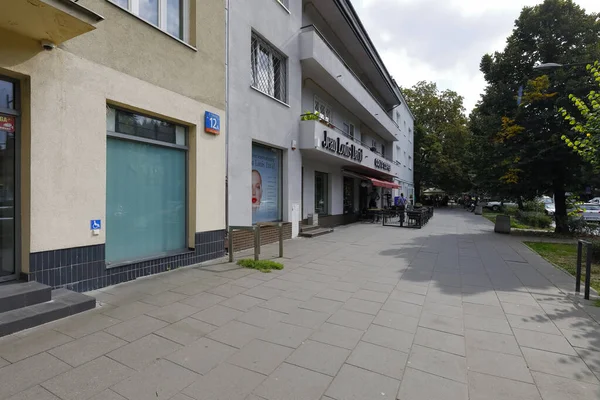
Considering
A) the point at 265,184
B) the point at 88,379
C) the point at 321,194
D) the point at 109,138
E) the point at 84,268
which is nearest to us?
the point at 88,379

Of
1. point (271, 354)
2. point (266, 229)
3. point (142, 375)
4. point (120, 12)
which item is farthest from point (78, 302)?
point (266, 229)

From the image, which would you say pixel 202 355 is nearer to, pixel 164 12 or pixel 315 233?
pixel 164 12

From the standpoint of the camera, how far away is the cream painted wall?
420 cm

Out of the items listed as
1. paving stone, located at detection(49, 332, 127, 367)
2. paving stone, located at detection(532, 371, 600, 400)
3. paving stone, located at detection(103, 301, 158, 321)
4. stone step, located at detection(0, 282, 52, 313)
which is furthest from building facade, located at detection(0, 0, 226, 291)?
paving stone, located at detection(532, 371, 600, 400)

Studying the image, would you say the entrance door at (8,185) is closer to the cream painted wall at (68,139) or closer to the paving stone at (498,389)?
the cream painted wall at (68,139)

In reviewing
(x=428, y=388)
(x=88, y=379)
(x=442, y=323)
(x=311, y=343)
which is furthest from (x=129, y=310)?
(x=442, y=323)

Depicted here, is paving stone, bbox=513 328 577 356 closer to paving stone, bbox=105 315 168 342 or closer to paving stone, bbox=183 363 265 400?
paving stone, bbox=183 363 265 400

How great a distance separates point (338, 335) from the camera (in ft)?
12.0

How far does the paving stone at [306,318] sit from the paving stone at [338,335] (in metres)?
0.13

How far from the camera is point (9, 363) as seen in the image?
9.24ft

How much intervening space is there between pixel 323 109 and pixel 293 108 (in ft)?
13.3

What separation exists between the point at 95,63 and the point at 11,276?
10.5 ft

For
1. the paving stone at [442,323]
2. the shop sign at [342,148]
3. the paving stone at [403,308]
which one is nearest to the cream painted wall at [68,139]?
the paving stone at [403,308]

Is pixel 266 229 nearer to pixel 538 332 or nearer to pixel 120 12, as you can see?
pixel 120 12
